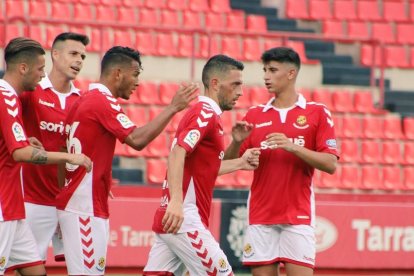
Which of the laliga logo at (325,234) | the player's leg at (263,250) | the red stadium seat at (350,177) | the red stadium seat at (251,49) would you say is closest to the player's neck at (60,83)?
the player's leg at (263,250)

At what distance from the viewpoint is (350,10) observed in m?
21.2

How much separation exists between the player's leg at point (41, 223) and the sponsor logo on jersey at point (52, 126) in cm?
64

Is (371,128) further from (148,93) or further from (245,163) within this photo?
(245,163)

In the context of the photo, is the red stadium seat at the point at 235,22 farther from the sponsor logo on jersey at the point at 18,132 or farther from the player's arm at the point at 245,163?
the sponsor logo on jersey at the point at 18,132

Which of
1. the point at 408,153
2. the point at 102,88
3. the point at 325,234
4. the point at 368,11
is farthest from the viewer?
the point at 368,11

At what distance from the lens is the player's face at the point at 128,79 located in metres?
8.87

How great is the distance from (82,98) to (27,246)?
1.21 m

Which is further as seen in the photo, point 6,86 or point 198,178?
point 198,178

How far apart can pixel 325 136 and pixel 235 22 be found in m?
10.4

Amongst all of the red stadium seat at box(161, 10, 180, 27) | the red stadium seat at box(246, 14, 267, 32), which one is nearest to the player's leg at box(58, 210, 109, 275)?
the red stadium seat at box(161, 10, 180, 27)

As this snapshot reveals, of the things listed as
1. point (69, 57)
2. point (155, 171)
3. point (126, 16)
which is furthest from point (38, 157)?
point (126, 16)

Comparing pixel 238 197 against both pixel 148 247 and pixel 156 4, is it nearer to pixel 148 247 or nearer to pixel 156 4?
pixel 148 247

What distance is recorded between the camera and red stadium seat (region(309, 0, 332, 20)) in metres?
20.9

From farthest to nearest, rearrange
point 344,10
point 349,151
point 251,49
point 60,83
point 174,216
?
point 344,10 < point 251,49 < point 349,151 < point 60,83 < point 174,216
